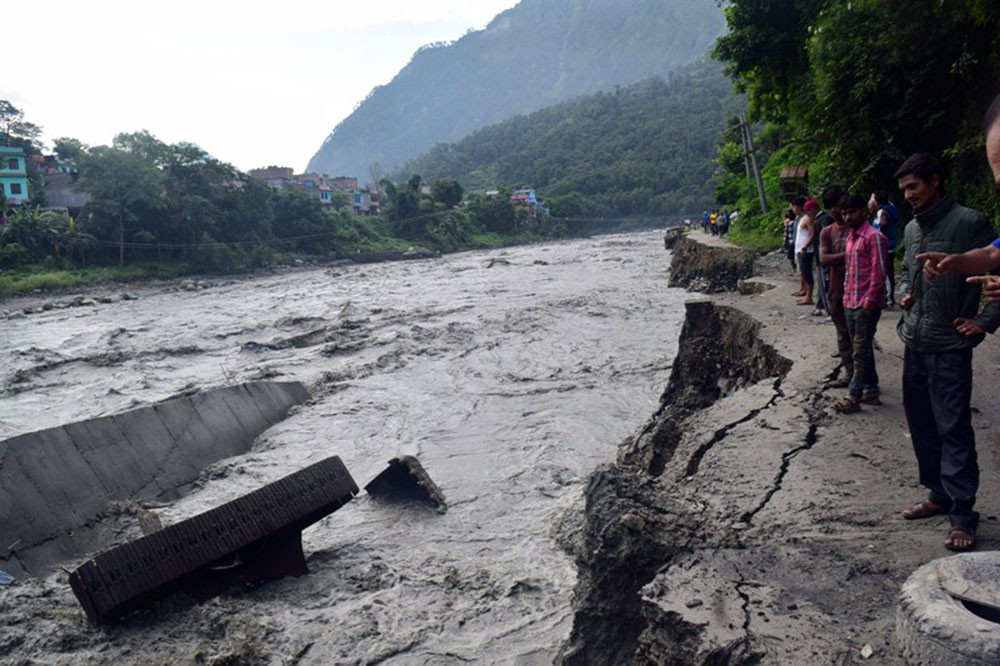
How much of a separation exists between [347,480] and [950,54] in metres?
10.1

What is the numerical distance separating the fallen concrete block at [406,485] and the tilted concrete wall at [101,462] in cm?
261

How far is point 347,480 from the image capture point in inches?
216

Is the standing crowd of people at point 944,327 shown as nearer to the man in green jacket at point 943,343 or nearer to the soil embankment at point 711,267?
the man in green jacket at point 943,343

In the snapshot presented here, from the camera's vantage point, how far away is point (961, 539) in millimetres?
2830

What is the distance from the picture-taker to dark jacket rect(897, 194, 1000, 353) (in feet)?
9.81

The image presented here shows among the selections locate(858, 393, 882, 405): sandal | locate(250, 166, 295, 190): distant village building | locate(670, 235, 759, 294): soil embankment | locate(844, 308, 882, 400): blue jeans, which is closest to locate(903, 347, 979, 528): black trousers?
locate(844, 308, 882, 400): blue jeans

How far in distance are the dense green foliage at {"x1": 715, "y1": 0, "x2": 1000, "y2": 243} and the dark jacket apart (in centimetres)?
589

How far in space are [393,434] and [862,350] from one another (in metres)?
6.33

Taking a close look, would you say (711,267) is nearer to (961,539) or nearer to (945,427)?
(945,427)

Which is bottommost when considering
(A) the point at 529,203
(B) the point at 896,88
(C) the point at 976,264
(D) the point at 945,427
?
(D) the point at 945,427

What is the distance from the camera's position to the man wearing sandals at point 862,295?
4.57 m

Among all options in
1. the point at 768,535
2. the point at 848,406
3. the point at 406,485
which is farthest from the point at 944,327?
the point at 406,485

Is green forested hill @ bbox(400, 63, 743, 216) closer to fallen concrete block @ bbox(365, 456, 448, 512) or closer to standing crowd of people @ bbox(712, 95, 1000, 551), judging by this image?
fallen concrete block @ bbox(365, 456, 448, 512)

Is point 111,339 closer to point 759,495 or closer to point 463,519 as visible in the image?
point 463,519
